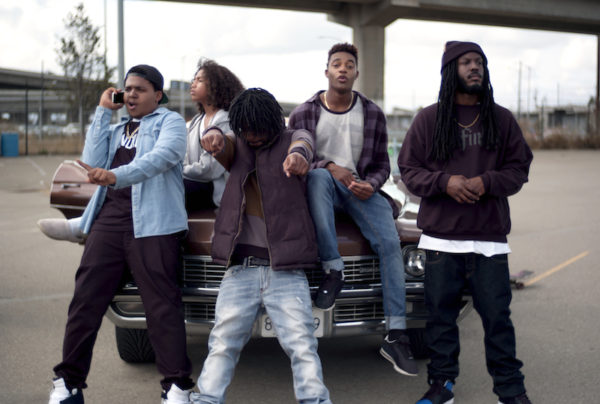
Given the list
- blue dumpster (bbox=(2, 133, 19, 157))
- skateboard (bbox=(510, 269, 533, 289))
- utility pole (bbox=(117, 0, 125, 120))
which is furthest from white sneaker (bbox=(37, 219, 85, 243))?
blue dumpster (bbox=(2, 133, 19, 157))

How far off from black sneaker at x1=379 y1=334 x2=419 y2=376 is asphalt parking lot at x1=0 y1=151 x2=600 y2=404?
31 centimetres

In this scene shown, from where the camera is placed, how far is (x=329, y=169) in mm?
3922

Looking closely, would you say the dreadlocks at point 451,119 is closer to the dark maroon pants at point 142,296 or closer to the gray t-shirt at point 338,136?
the gray t-shirt at point 338,136

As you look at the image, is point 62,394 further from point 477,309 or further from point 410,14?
point 410,14

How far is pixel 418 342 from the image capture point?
4.46 meters

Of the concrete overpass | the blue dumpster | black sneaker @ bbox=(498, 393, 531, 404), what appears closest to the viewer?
black sneaker @ bbox=(498, 393, 531, 404)

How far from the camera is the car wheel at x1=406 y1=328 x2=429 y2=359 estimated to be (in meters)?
4.39

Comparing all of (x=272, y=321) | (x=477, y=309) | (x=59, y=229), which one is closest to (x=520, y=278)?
(x=477, y=309)

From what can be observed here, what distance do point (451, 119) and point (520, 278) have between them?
3.79 meters

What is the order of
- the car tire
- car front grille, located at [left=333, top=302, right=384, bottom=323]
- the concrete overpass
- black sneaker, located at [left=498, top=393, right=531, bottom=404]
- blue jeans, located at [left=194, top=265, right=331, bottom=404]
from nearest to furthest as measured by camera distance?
blue jeans, located at [left=194, top=265, right=331, bottom=404] < black sneaker, located at [left=498, top=393, right=531, bottom=404] < car front grille, located at [left=333, top=302, right=384, bottom=323] < the car tire < the concrete overpass

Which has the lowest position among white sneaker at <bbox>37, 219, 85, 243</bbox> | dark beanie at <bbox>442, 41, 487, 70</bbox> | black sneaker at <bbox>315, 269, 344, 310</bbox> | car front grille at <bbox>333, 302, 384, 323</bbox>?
car front grille at <bbox>333, 302, 384, 323</bbox>

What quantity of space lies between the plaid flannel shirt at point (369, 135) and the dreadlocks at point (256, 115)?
1.88 ft

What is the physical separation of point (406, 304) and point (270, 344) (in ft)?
4.53

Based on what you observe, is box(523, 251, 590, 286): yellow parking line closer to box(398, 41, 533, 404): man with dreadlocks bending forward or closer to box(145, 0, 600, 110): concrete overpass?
box(398, 41, 533, 404): man with dreadlocks bending forward
